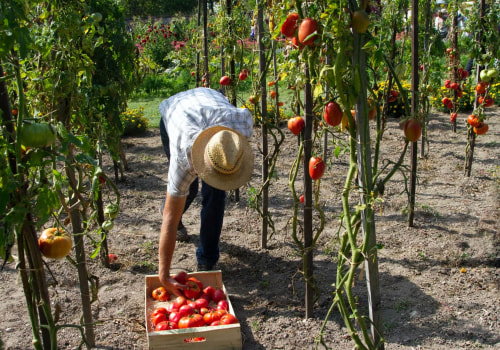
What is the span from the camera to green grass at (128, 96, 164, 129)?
746 centimetres

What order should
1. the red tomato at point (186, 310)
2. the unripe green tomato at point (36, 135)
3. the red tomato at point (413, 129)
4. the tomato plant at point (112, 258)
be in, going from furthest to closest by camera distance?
the tomato plant at point (112, 258) → the red tomato at point (186, 310) → the red tomato at point (413, 129) → the unripe green tomato at point (36, 135)

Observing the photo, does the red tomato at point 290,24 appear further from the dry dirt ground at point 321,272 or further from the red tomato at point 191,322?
the red tomato at point 191,322

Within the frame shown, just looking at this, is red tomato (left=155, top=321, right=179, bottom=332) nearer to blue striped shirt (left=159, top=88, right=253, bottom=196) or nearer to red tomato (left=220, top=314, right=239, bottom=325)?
red tomato (left=220, top=314, right=239, bottom=325)

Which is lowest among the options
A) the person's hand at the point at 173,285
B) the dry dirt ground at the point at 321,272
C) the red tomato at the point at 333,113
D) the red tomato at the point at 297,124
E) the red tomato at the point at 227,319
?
the dry dirt ground at the point at 321,272

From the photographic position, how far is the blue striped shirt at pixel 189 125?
251cm

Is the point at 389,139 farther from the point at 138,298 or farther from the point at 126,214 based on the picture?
the point at 138,298

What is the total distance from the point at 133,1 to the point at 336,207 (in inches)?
967

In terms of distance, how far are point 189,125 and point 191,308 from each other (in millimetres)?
964

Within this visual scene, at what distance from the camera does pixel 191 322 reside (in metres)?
2.40

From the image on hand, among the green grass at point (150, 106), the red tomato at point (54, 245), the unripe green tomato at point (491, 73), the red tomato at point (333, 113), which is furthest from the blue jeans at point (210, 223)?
the green grass at point (150, 106)

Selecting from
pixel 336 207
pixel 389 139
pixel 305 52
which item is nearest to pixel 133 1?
pixel 389 139

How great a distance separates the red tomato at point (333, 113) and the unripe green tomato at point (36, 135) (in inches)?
37.2

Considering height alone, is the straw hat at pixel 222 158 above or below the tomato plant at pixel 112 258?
above

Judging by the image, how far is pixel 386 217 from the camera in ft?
12.8
